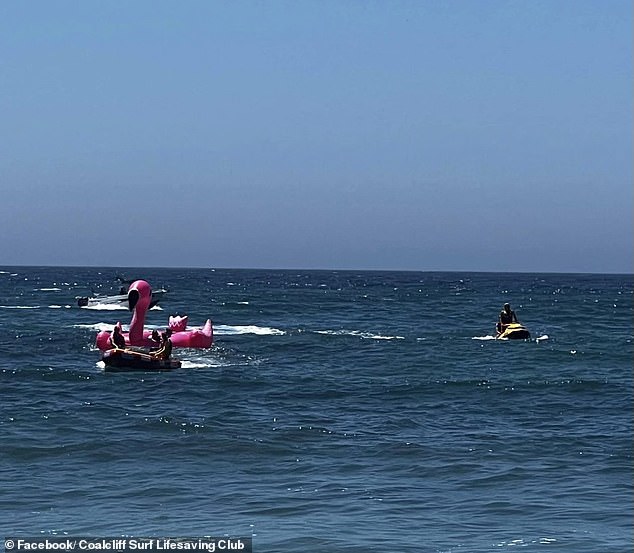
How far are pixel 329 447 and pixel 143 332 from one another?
19.8m

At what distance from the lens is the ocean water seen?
15484 millimetres

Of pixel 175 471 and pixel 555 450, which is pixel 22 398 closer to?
pixel 175 471

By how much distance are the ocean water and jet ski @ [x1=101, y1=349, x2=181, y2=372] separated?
0.60m

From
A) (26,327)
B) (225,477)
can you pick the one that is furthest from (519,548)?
(26,327)

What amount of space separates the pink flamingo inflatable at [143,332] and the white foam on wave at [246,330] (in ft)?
29.9

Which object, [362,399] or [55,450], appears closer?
[55,450]

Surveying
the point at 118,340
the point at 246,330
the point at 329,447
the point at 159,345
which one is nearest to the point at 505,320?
the point at 246,330

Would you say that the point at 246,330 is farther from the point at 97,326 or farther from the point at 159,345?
the point at 159,345

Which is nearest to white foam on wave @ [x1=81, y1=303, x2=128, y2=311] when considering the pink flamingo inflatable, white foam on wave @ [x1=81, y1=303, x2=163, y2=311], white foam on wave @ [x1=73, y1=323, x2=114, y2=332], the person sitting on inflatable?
white foam on wave @ [x1=81, y1=303, x2=163, y2=311]

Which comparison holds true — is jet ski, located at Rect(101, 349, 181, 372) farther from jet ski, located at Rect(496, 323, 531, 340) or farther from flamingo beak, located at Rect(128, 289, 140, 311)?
jet ski, located at Rect(496, 323, 531, 340)

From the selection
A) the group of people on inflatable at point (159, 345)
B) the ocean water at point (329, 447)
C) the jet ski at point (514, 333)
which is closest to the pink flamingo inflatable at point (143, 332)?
the ocean water at point (329, 447)

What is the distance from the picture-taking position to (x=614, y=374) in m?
36.7

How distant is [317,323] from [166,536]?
161ft

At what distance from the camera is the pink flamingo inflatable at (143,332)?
39.2m
